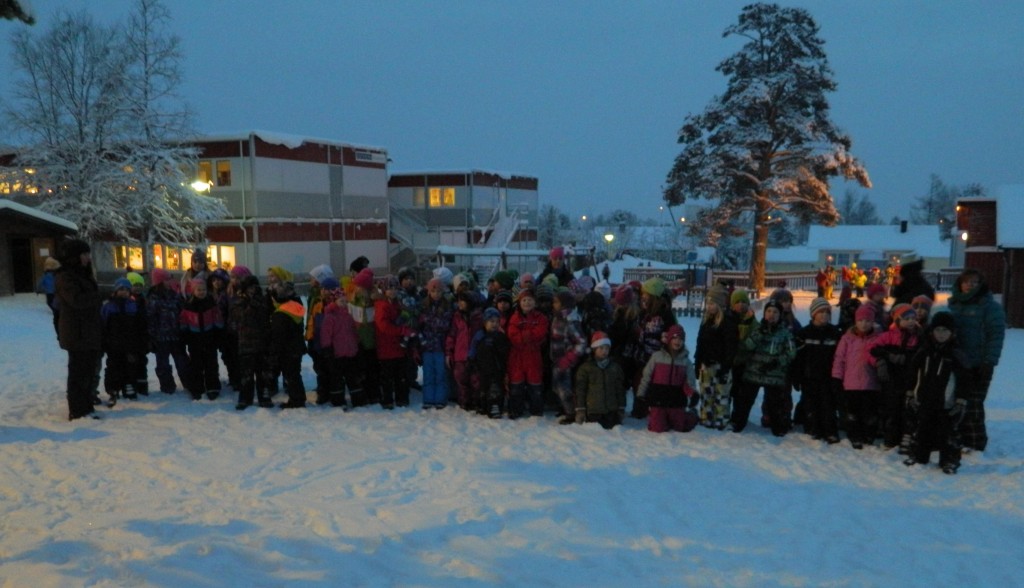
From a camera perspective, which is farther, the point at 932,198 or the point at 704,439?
the point at 932,198

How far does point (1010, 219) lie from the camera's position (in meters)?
20.0

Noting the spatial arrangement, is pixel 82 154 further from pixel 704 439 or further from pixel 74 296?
pixel 704 439

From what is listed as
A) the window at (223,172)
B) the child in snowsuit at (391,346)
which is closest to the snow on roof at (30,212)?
the window at (223,172)

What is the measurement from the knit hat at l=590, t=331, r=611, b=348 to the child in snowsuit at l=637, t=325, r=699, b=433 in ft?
1.77

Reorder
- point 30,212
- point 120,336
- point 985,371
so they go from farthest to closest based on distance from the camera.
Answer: point 30,212, point 120,336, point 985,371

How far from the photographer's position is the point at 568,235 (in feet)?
297

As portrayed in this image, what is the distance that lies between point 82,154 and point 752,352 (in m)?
24.1

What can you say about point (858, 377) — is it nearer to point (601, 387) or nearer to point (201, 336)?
point (601, 387)

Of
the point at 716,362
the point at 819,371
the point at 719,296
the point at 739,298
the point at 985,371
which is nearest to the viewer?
the point at 985,371

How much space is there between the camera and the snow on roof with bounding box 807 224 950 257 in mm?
52656

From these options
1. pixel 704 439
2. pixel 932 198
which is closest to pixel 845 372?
pixel 704 439

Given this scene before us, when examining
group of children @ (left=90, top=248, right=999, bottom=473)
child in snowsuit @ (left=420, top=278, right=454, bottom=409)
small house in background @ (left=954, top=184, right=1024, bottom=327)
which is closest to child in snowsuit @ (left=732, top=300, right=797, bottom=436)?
group of children @ (left=90, top=248, right=999, bottom=473)

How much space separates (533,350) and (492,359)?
498 mm

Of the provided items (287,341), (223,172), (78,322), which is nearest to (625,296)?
(287,341)
